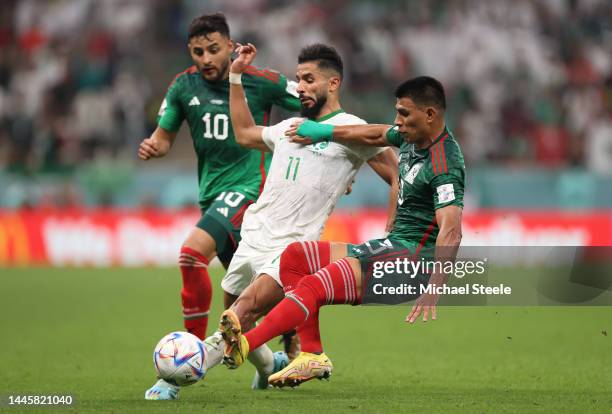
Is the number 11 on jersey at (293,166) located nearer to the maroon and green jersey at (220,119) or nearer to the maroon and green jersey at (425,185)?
the maroon and green jersey at (425,185)

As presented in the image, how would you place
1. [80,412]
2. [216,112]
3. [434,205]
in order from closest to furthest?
[80,412] → [434,205] → [216,112]

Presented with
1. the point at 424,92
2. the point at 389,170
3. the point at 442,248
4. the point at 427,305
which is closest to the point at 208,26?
the point at 389,170

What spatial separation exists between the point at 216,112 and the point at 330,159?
4.59 feet

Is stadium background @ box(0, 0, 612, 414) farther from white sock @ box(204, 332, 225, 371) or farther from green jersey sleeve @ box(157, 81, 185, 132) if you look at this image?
white sock @ box(204, 332, 225, 371)

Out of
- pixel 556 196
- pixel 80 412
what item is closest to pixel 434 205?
pixel 80 412

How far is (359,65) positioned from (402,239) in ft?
44.3

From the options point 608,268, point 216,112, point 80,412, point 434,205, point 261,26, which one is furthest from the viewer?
point 261,26

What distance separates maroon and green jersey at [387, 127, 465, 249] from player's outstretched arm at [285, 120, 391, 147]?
0.30 feet

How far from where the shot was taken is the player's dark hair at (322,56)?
278 inches

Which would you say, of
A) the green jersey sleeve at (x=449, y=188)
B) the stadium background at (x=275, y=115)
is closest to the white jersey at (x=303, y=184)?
the green jersey sleeve at (x=449, y=188)

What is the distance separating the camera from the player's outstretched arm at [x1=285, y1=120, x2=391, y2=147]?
678 centimetres

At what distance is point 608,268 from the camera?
22.7 ft

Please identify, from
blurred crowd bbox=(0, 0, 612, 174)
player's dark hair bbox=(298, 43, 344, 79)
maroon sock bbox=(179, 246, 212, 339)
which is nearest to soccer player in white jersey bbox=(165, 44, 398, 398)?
player's dark hair bbox=(298, 43, 344, 79)

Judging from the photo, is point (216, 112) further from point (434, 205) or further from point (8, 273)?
point (8, 273)
